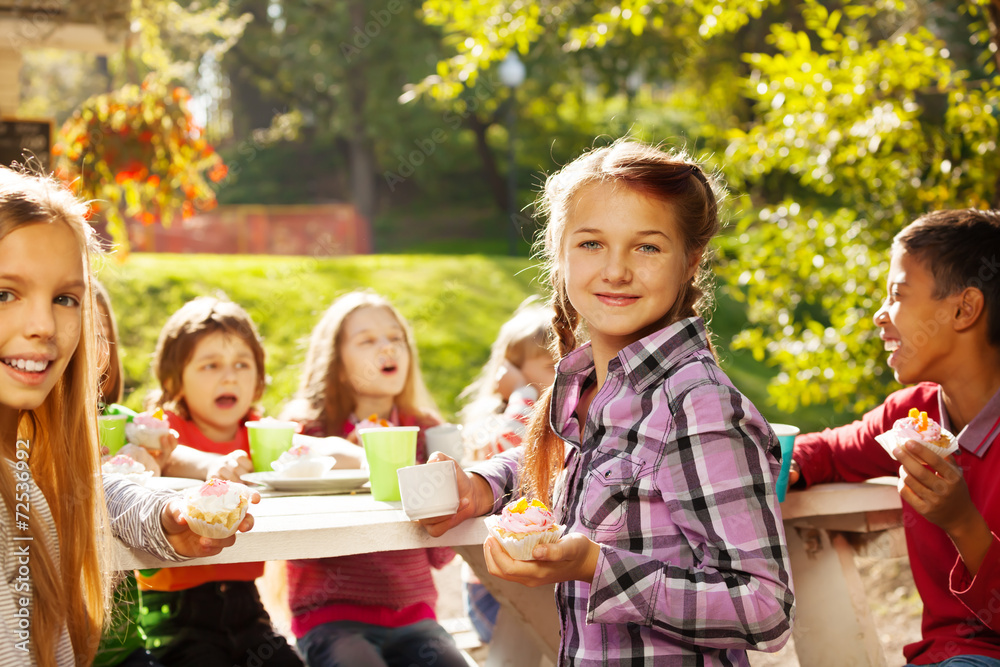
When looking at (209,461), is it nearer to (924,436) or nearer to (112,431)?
(112,431)

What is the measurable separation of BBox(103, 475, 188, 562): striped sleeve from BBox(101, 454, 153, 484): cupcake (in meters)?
0.16

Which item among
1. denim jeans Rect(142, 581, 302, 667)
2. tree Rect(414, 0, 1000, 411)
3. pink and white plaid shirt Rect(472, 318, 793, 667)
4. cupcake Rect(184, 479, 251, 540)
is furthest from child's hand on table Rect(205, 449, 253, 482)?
tree Rect(414, 0, 1000, 411)

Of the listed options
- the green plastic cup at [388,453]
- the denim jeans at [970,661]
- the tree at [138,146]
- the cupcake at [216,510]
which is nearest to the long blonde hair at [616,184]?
the green plastic cup at [388,453]

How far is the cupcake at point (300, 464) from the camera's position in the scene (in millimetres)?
2492

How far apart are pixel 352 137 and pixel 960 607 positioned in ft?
71.3

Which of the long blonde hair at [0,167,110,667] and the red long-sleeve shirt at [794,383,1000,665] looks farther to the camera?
the red long-sleeve shirt at [794,383,1000,665]

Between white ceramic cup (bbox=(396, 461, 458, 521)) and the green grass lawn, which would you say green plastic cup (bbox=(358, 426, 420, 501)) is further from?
the green grass lawn

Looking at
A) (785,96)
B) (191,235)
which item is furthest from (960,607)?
(191,235)

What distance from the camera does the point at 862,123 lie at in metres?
3.94

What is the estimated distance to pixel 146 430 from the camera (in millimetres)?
2566

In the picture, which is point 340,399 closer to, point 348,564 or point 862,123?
point 348,564

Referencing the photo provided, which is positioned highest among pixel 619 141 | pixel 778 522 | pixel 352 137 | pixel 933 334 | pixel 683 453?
pixel 352 137

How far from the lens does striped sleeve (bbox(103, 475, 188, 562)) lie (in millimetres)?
1861

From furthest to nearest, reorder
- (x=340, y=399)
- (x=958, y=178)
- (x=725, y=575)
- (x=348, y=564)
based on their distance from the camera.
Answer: (x=958, y=178)
(x=340, y=399)
(x=348, y=564)
(x=725, y=575)
